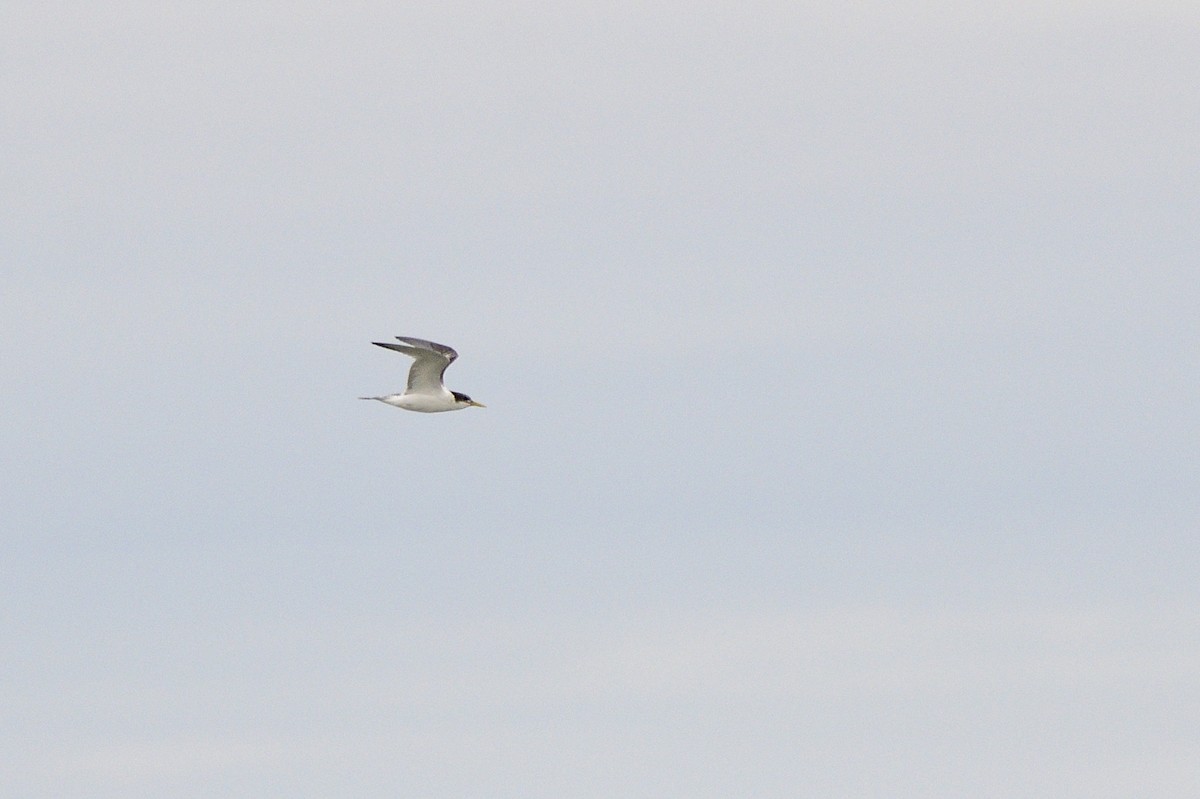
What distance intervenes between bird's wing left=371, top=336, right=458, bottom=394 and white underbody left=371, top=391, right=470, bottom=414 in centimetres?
25

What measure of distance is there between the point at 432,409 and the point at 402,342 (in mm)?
8162

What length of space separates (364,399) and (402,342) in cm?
478

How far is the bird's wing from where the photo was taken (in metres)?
140

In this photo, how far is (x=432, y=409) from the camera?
149m

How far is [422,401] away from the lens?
486 ft

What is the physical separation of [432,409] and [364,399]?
473cm

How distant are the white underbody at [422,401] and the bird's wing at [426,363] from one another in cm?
25

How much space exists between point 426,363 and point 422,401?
3.42 m

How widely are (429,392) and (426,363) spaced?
3124mm

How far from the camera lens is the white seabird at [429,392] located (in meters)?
145

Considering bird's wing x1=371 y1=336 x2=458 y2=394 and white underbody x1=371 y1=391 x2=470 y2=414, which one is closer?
bird's wing x1=371 y1=336 x2=458 y2=394

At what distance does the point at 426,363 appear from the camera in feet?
476

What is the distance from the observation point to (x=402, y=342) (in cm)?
14112

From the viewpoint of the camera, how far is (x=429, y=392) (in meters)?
148
